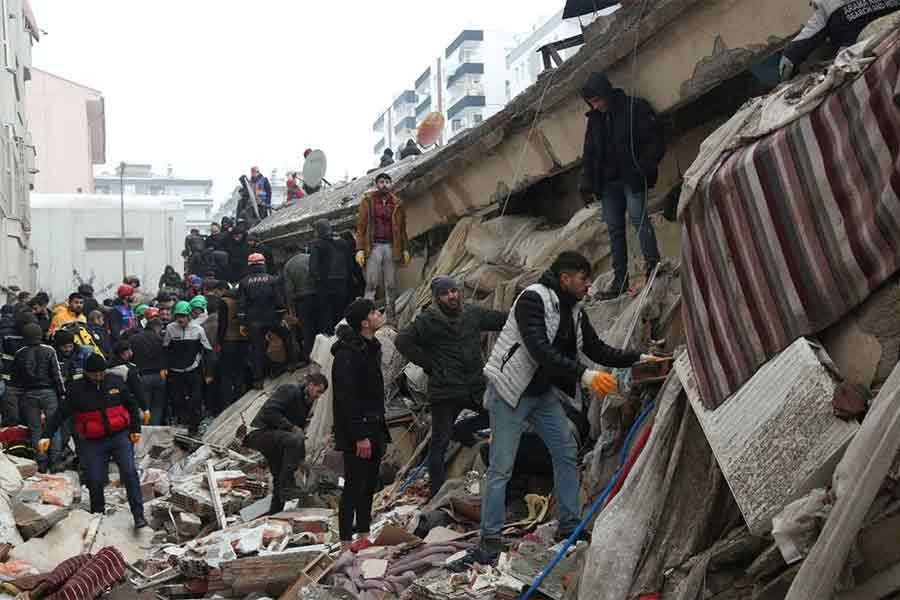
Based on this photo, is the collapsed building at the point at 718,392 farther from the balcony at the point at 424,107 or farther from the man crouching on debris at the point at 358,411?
the balcony at the point at 424,107

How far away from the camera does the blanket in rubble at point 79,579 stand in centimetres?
770

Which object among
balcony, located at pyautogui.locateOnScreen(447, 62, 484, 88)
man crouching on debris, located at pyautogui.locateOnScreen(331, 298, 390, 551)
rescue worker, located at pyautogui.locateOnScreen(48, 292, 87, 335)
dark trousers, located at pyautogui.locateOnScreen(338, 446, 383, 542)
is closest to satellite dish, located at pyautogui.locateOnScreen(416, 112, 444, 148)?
rescue worker, located at pyautogui.locateOnScreen(48, 292, 87, 335)

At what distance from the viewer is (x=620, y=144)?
894 cm

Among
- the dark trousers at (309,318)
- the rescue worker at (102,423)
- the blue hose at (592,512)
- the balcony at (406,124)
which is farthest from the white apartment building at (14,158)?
the balcony at (406,124)

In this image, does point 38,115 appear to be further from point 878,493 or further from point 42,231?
point 878,493

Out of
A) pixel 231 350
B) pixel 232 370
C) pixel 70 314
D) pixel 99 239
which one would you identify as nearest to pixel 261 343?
pixel 231 350

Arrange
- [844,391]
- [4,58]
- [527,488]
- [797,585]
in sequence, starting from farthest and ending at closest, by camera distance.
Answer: [4,58], [527,488], [844,391], [797,585]

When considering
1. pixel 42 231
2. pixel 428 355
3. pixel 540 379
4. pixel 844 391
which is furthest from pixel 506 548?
pixel 42 231

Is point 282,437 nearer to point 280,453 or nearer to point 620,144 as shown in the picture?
point 280,453

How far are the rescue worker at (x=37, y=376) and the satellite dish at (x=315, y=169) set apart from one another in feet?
41.8

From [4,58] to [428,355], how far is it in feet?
55.1

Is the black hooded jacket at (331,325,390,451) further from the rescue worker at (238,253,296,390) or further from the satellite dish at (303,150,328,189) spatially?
the satellite dish at (303,150,328,189)

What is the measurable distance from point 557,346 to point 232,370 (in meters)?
9.62

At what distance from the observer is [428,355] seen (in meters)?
9.16
